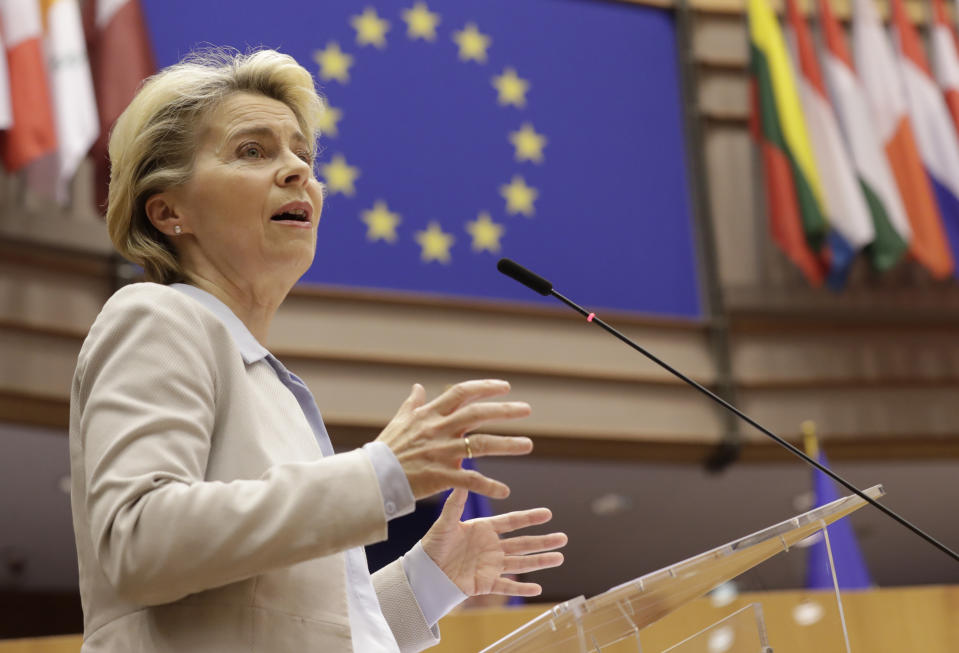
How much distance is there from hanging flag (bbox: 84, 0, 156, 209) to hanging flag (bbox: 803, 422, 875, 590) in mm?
3073

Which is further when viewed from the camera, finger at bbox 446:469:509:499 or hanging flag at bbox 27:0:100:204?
hanging flag at bbox 27:0:100:204

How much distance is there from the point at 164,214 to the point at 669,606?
756mm

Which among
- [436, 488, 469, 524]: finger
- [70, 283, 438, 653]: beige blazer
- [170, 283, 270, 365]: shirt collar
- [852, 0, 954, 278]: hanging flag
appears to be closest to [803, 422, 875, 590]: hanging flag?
[436, 488, 469, 524]: finger

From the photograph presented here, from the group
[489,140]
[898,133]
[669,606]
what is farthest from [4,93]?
[898,133]

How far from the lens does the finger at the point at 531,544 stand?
1.49 metres

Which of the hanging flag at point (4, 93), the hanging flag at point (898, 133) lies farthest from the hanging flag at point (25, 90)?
the hanging flag at point (898, 133)

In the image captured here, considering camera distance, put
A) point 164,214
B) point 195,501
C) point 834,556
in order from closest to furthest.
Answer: point 195,501, point 164,214, point 834,556

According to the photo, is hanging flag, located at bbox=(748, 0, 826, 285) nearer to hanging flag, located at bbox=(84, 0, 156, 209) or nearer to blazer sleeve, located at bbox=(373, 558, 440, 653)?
hanging flag, located at bbox=(84, 0, 156, 209)

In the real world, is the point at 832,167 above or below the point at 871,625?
above

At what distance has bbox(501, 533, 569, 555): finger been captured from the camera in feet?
4.88

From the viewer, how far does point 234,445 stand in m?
1.21

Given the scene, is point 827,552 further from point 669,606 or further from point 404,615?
point 404,615

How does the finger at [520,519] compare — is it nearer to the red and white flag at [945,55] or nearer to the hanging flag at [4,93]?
the hanging flag at [4,93]

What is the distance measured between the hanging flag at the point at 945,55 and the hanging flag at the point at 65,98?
4.15m
